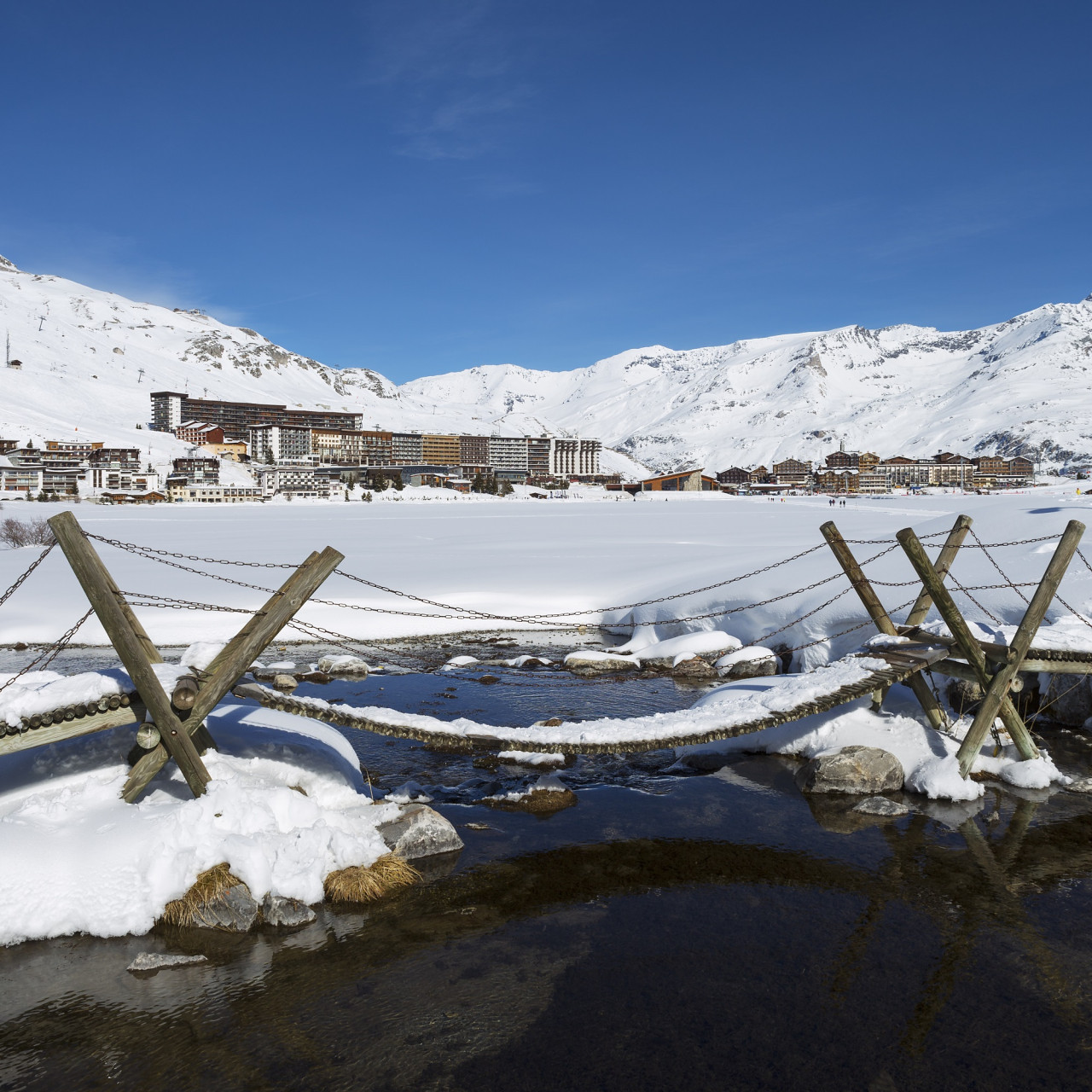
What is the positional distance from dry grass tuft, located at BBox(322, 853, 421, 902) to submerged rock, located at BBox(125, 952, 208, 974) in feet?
4.74

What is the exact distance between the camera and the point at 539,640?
2319 cm

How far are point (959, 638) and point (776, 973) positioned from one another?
258 inches

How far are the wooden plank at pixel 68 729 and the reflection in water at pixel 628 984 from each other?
190cm

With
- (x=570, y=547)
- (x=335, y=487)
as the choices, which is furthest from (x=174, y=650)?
(x=335, y=487)

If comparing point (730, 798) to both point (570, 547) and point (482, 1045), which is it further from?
point (570, 547)

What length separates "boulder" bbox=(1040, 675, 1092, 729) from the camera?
47.5 feet

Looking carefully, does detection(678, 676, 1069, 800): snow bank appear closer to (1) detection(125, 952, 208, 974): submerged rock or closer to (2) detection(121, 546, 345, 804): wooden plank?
(2) detection(121, 546, 345, 804): wooden plank

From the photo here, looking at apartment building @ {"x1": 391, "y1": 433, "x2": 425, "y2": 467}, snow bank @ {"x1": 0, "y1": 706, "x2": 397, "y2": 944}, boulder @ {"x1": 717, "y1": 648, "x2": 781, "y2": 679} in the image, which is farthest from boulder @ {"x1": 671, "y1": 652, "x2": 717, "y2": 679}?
apartment building @ {"x1": 391, "y1": 433, "x2": 425, "y2": 467}

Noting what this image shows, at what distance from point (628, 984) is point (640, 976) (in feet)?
0.57

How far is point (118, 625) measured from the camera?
789 cm

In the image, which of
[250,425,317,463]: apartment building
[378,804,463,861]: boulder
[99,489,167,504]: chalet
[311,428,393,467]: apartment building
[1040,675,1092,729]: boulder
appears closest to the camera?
[378,804,463,861]: boulder

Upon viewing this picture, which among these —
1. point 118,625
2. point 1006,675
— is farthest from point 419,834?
point 1006,675

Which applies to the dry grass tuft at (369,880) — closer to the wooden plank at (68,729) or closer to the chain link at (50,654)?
the wooden plank at (68,729)

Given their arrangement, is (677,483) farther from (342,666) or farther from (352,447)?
(342,666)
